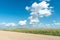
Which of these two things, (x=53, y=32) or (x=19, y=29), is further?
(x=19, y=29)

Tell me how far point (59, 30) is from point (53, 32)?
2.22ft

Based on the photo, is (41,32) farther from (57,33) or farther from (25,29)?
(25,29)

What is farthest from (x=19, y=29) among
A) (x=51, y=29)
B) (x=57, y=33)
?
(x=57, y=33)

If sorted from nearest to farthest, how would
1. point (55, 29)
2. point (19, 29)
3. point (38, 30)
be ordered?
1. point (55, 29)
2. point (38, 30)
3. point (19, 29)

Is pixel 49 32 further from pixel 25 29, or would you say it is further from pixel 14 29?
pixel 14 29

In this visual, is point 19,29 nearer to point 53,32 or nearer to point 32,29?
point 32,29

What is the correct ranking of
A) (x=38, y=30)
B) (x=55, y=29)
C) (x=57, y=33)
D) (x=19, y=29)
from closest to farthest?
1. (x=57, y=33)
2. (x=55, y=29)
3. (x=38, y=30)
4. (x=19, y=29)

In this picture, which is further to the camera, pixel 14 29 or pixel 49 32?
pixel 14 29

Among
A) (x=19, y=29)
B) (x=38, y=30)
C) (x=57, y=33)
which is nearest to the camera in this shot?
(x=57, y=33)

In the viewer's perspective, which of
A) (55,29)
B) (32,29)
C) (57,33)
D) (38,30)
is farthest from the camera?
(32,29)

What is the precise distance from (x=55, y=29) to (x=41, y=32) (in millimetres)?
1650

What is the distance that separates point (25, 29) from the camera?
20.6 metres

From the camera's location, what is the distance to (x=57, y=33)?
15.7 m

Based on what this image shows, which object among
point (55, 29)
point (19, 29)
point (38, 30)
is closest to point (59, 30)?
point (55, 29)
